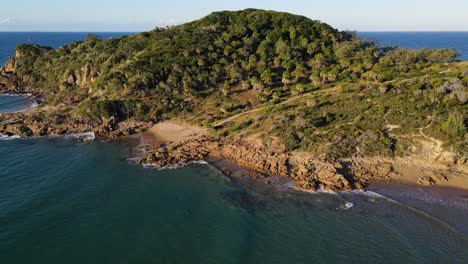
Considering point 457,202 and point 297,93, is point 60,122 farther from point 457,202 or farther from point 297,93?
point 457,202

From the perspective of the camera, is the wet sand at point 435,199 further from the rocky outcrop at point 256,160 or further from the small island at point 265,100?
the rocky outcrop at point 256,160

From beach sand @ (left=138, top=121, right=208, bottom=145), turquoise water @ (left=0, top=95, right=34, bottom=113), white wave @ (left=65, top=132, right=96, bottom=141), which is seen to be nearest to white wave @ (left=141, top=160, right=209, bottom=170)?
beach sand @ (left=138, top=121, right=208, bottom=145)

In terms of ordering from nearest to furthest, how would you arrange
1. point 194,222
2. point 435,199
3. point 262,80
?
1. point 194,222
2. point 435,199
3. point 262,80

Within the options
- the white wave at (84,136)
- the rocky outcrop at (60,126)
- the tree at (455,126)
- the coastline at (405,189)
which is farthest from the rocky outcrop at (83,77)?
the tree at (455,126)

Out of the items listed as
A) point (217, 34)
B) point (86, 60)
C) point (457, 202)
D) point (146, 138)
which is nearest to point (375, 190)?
point (457, 202)

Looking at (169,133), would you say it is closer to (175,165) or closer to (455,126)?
(175,165)

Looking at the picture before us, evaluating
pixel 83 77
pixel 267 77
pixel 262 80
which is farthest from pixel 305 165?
pixel 83 77
